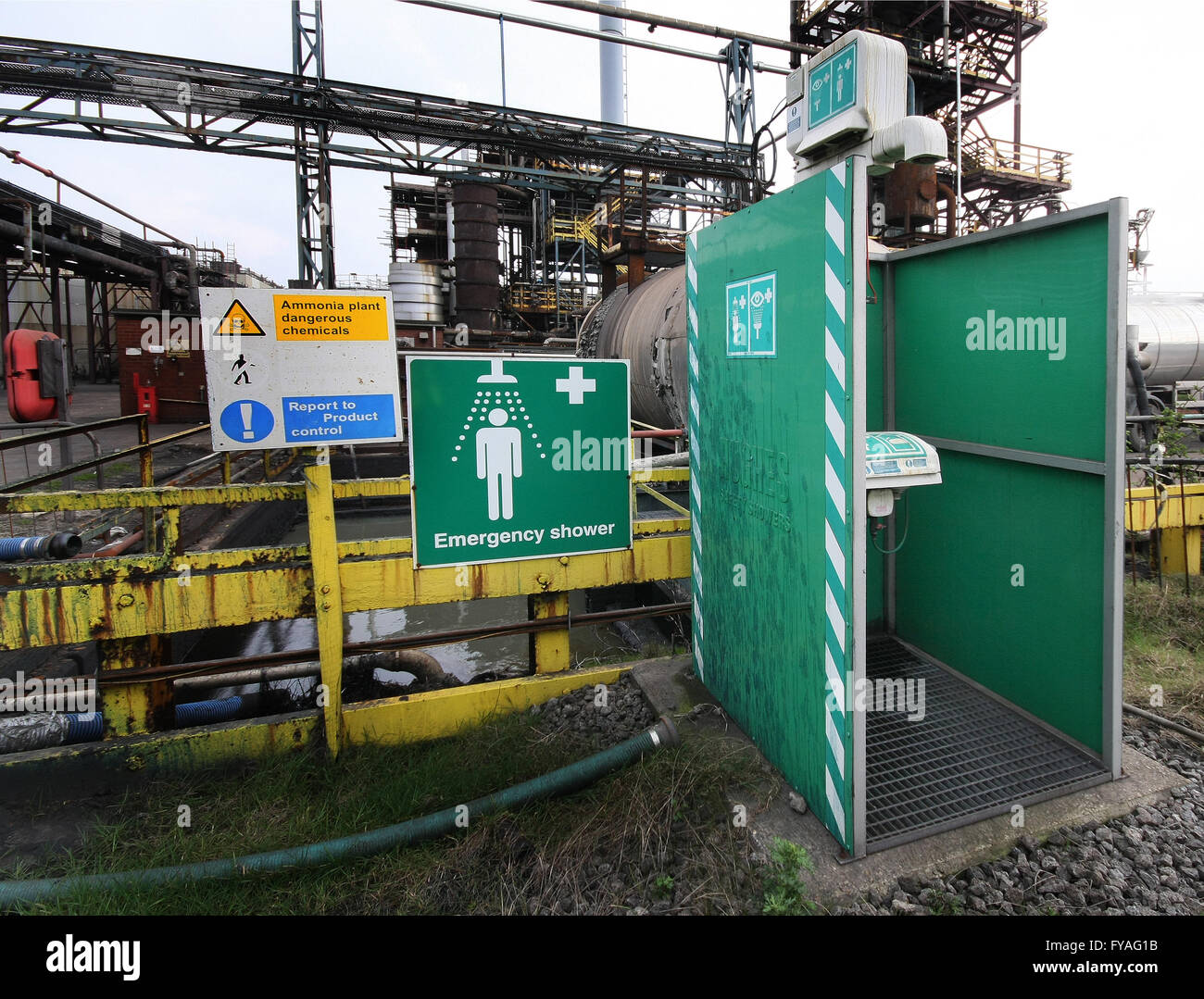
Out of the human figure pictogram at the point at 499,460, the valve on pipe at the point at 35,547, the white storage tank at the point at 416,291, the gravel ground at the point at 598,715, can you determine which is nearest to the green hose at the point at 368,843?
the gravel ground at the point at 598,715

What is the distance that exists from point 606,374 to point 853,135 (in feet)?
5.32

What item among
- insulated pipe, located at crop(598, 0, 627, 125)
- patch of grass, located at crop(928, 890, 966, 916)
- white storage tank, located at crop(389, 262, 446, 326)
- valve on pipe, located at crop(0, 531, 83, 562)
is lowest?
patch of grass, located at crop(928, 890, 966, 916)

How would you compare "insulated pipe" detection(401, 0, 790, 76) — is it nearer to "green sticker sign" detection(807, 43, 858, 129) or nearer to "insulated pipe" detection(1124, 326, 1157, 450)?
"insulated pipe" detection(1124, 326, 1157, 450)

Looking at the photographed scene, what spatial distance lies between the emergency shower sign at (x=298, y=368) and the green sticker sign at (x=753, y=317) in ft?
5.16

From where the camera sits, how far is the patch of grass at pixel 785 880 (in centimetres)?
234

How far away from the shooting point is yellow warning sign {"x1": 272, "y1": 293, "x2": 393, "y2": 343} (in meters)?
3.30

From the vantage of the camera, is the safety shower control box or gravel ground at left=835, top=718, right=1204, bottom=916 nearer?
gravel ground at left=835, top=718, right=1204, bottom=916

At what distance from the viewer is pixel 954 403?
12.9ft

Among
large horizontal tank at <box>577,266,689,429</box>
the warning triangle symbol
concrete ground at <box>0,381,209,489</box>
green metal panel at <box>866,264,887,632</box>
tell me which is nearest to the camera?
the warning triangle symbol

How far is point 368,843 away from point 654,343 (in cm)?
653

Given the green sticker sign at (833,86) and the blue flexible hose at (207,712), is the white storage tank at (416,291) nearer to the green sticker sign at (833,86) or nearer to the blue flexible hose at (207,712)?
the blue flexible hose at (207,712)

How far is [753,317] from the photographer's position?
3.08 m

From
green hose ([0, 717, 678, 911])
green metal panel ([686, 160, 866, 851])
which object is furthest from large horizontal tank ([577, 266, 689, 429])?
green hose ([0, 717, 678, 911])

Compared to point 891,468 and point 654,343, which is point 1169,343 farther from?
point 891,468
